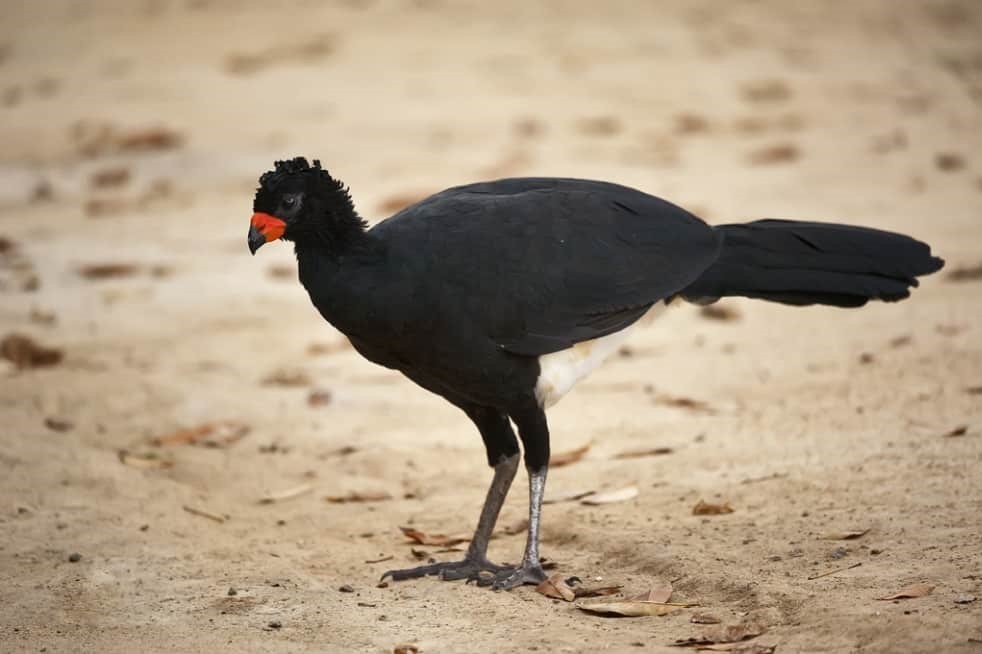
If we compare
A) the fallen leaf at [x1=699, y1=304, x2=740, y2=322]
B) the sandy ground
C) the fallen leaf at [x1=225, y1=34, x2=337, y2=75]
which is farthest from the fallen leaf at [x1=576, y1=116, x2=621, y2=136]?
the fallen leaf at [x1=699, y1=304, x2=740, y2=322]

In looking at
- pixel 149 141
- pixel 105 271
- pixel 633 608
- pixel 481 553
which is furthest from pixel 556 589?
pixel 149 141

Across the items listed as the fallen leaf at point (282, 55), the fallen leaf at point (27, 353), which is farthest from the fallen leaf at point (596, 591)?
the fallen leaf at point (282, 55)

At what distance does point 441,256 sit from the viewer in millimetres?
4809

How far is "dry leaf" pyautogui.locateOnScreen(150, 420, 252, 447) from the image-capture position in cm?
663

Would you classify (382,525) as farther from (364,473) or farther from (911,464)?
(911,464)

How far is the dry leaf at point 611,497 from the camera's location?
562 centimetres

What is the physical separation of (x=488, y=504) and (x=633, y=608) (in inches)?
35.6

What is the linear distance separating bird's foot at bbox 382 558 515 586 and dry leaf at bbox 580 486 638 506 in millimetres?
688

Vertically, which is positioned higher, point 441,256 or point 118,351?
point 441,256

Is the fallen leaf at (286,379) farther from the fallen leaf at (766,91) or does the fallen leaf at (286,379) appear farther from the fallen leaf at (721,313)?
the fallen leaf at (766,91)

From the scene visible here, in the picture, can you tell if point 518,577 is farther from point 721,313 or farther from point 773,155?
point 773,155

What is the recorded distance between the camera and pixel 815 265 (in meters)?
5.11

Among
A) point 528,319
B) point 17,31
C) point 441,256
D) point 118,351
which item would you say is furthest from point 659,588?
point 17,31

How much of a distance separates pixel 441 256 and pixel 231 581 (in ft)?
4.42
